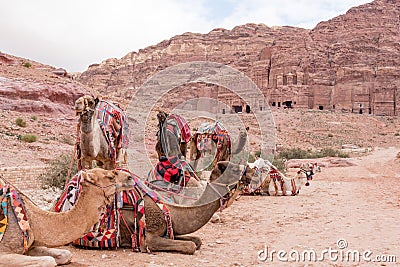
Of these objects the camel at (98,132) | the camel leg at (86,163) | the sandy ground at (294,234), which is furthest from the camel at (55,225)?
the camel leg at (86,163)

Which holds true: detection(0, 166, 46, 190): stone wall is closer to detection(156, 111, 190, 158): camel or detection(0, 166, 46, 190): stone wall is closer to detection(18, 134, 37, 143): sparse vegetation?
detection(156, 111, 190, 158): camel

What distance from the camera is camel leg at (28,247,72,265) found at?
3701mm

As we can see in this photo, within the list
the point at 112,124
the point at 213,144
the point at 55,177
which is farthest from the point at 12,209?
the point at 213,144

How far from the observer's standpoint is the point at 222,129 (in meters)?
11.4

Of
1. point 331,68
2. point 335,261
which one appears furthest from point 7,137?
point 331,68

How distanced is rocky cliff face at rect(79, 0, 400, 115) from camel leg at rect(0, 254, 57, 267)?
61.7 metres

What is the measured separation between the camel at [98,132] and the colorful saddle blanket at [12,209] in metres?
2.51

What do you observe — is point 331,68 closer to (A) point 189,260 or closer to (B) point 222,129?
(B) point 222,129

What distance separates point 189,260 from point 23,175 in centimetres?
749

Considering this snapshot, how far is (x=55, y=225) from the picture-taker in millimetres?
3734

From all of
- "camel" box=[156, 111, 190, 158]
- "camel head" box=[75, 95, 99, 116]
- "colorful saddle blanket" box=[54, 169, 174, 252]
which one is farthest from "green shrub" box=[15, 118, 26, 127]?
"colorful saddle blanket" box=[54, 169, 174, 252]

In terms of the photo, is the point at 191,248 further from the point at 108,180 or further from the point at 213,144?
the point at 213,144

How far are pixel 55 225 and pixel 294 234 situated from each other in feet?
13.3

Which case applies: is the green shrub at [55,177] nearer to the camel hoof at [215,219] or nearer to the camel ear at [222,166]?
the camel hoof at [215,219]
